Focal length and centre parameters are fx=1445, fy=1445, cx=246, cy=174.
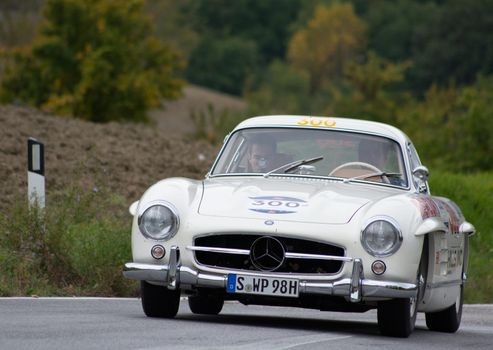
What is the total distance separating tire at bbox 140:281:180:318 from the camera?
9672 millimetres

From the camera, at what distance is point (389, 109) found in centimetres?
5066

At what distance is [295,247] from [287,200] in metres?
0.42

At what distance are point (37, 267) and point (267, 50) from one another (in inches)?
5313

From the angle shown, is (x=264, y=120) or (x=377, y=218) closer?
(x=377, y=218)

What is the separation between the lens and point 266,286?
9133 mm

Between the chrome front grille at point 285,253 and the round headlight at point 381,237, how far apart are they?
0.17 meters

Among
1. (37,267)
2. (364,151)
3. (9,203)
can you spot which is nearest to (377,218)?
(364,151)

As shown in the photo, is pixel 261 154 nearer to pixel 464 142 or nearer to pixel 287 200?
pixel 287 200

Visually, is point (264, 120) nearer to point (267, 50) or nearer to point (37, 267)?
point (37, 267)

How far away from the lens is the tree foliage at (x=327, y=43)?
5037 inches

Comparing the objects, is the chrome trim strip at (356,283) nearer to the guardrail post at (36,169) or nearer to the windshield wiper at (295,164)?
→ the windshield wiper at (295,164)

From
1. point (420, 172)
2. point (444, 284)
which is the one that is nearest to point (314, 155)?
point (420, 172)

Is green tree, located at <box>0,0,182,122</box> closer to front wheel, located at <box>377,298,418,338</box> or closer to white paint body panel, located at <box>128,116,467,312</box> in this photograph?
white paint body panel, located at <box>128,116,467,312</box>

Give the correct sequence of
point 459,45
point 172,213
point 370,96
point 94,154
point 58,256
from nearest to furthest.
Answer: point 172,213
point 58,256
point 94,154
point 370,96
point 459,45
